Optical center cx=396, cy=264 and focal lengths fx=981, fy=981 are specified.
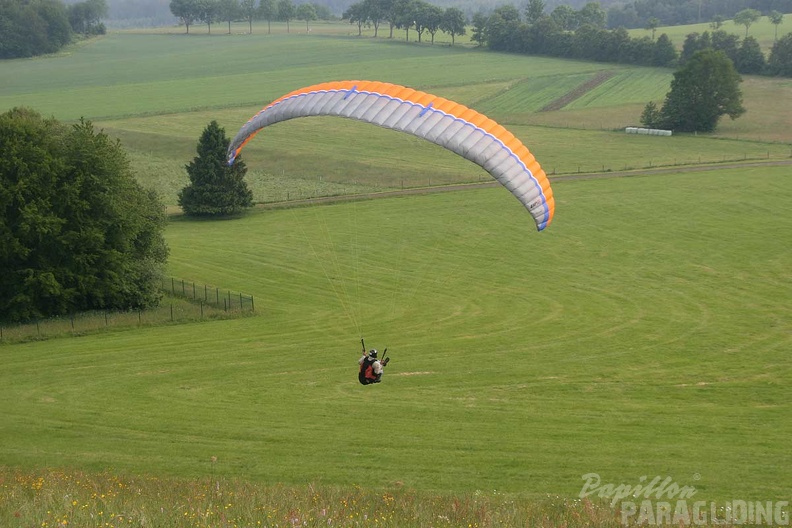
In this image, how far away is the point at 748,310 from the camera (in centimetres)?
3353

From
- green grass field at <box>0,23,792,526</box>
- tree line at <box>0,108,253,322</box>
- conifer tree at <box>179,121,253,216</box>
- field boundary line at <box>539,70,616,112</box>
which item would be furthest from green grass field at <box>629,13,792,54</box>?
tree line at <box>0,108,253,322</box>

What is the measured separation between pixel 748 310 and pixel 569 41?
87213mm

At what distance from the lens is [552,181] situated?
2333 inches

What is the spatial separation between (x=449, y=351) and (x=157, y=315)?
1062cm

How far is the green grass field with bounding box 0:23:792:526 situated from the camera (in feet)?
60.5

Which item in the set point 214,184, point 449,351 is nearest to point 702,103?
point 214,184

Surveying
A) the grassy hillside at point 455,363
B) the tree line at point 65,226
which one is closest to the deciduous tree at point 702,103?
the grassy hillside at point 455,363

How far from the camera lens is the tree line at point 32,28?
121 meters

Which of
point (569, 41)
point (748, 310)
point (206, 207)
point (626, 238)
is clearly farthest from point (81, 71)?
point (748, 310)

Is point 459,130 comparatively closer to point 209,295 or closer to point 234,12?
point 209,295

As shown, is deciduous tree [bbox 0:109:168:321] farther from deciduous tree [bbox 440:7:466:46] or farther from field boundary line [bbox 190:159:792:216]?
deciduous tree [bbox 440:7:466:46]

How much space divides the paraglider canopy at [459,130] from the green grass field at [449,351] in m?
5.21

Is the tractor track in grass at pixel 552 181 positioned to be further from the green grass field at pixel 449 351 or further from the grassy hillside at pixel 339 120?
the grassy hillside at pixel 339 120

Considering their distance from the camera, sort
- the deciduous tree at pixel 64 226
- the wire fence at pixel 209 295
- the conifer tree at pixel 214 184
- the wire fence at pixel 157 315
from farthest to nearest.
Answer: the conifer tree at pixel 214 184
the wire fence at pixel 209 295
the deciduous tree at pixel 64 226
the wire fence at pixel 157 315
